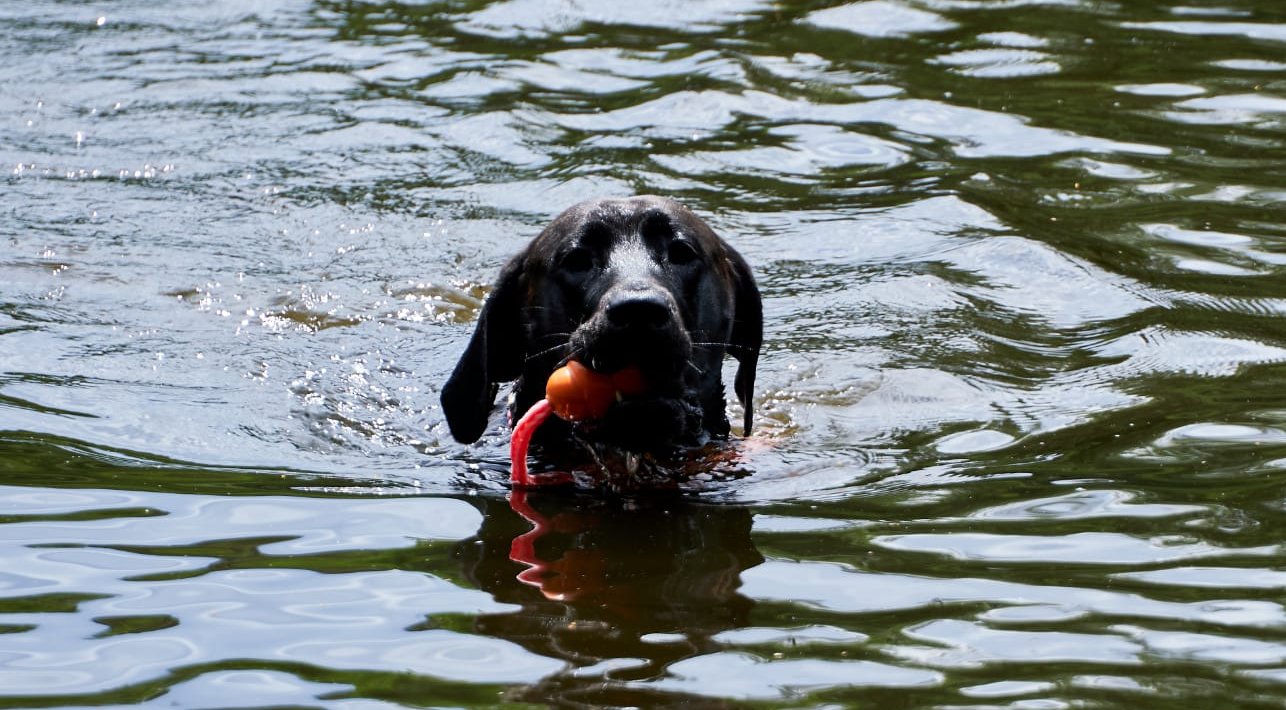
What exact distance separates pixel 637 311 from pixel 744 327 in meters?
1.36

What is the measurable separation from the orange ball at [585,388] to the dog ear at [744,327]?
3.23 feet

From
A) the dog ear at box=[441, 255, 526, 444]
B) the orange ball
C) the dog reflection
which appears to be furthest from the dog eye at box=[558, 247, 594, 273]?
the dog reflection

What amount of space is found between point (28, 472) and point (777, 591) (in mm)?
2597

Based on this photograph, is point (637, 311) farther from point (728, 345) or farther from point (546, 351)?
point (728, 345)

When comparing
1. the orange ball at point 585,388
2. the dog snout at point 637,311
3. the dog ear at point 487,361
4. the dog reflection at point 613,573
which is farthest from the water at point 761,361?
the dog snout at point 637,311

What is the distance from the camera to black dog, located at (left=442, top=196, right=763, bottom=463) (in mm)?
5215

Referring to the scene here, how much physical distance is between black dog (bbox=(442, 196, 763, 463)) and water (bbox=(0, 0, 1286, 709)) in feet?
0.87

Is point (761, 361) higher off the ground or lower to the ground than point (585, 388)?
lower

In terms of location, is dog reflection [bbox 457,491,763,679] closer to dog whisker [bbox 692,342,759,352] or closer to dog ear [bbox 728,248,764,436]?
dog whisker [bbox 692,342,759,352]

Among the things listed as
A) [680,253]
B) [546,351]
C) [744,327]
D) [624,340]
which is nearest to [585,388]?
[624,340]

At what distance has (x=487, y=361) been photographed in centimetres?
582

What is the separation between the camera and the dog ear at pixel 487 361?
576 cm

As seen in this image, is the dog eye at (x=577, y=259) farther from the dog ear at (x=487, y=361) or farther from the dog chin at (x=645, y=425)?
the dog chin at (x=645, y=425)

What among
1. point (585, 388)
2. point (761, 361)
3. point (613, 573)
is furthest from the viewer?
point (761, 361)
